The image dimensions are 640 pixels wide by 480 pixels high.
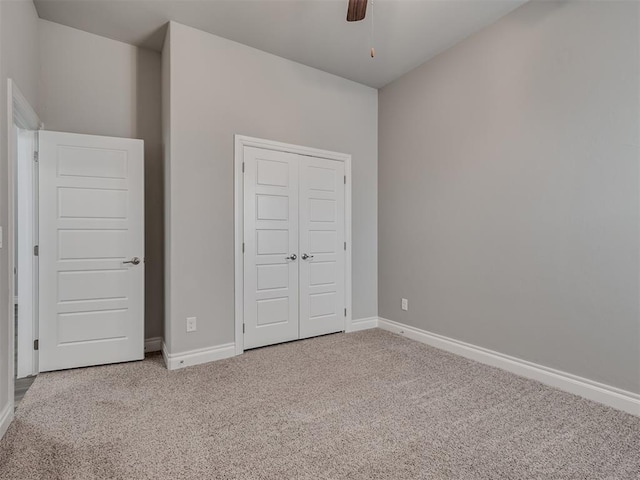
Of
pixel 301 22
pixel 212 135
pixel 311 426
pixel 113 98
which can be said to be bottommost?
pixel 311 426

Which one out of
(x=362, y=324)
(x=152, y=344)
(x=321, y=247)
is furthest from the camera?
(x=362, y=324)

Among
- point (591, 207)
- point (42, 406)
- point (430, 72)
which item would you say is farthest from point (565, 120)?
point (42, 406)

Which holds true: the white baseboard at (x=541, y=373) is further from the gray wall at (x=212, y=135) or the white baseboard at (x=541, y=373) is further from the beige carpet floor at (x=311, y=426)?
the gray wall at (x=212, y=135)

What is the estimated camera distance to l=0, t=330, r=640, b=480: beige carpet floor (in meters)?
1.59

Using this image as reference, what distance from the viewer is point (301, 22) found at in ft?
9.42

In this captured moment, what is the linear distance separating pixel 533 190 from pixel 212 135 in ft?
9.21

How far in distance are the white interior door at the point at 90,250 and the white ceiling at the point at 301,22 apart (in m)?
1.02

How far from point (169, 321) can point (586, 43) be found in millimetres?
3870

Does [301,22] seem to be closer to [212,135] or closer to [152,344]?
[212,135]

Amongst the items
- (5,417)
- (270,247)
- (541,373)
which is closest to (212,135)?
(270,247)

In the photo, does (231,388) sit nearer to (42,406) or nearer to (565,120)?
→ (42,406)

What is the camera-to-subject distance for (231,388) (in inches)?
96.1

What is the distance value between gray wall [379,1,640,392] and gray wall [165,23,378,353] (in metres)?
1.33

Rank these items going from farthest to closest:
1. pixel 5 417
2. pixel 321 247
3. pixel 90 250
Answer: pixel 321 247, pixel 90 250, pixel 5 417
